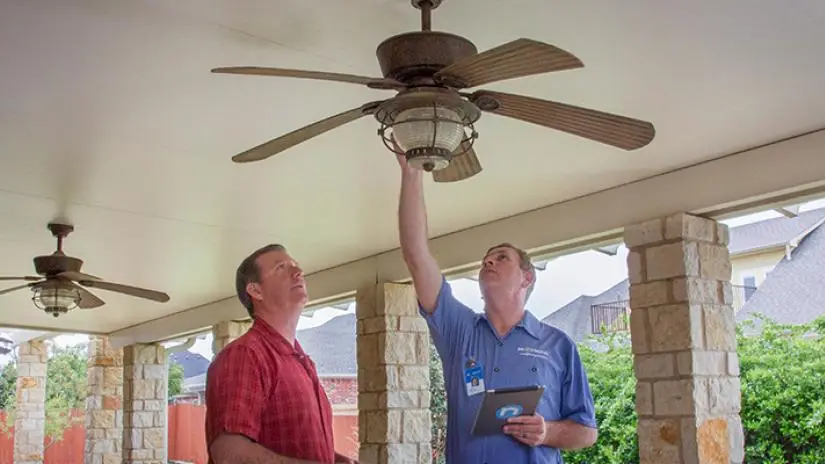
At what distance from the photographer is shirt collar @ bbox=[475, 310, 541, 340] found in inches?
107

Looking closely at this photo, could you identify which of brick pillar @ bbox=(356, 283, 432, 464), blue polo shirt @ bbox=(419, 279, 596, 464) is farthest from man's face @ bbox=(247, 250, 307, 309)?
brick pillar @ bbox=(356, 283, 432, 464)

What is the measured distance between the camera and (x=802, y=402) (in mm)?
5980

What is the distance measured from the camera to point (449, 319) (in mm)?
2750

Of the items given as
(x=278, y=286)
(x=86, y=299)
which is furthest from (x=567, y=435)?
(x=86, y=299)

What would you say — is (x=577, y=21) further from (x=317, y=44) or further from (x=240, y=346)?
(x=240, y=346)

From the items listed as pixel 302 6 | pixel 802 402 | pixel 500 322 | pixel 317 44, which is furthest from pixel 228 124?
pixel 802 402

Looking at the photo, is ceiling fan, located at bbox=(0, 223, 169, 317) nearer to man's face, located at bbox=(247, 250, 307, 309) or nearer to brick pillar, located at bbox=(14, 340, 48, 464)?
man's face, located at bbox=(247, 250, 307, 309)

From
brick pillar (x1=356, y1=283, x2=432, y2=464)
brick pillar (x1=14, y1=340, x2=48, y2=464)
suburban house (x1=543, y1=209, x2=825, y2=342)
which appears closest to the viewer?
brick pillar (x1=356, y1=283, x2=432, y2=464)

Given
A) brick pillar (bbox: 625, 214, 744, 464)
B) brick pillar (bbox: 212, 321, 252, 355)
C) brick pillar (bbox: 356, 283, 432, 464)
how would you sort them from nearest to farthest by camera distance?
brick pillar (bbox: 625, 214, 744, 464), brick pillar (bbox: 356, 283, 432, 464), brick pillar (bbox: 212, 321, 252, 355)

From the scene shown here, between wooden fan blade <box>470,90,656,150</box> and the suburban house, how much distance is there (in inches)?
292

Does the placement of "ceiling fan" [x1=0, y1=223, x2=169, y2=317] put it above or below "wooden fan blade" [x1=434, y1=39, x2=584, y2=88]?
below

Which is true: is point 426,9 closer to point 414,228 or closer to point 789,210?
point 414,228

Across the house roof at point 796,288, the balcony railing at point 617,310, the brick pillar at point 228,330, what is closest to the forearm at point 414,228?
the brick pillar at point 228,330

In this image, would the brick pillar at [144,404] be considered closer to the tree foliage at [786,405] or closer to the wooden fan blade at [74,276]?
the wooden fan blade at [74,276]
